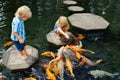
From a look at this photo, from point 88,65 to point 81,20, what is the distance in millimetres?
3248

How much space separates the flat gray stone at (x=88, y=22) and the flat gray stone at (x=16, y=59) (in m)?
2.65

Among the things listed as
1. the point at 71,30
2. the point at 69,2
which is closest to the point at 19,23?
the point at 71,30

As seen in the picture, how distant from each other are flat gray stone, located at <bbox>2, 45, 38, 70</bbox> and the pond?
19cm

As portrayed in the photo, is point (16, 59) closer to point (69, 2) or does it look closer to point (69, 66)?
point (69, 66)

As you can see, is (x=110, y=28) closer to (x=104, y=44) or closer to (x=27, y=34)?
(x=104, y=44)

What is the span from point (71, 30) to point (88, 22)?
84cm

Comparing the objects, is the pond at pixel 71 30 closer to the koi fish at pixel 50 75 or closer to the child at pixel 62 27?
the koi fish at pixel 50 75

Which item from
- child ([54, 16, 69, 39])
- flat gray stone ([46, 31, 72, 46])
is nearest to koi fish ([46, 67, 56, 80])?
flat gray stone ([46, 31, 72, 46])

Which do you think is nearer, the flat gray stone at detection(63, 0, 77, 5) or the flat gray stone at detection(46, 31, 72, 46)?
the flat gray stone at detection(46, 31, 72, 46)

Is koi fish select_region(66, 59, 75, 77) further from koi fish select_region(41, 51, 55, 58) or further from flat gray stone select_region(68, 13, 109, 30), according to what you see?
flat gray stone select_region(68, 13, 109, 30)

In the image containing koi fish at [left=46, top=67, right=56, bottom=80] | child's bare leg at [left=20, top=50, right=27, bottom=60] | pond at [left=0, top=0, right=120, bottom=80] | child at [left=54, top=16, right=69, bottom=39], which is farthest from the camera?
child at [left=54, top=16, right=69, bottom=39]

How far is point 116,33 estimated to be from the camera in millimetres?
9641

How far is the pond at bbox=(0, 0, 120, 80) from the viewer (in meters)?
7.38

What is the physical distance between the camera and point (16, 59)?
23.5 feet
